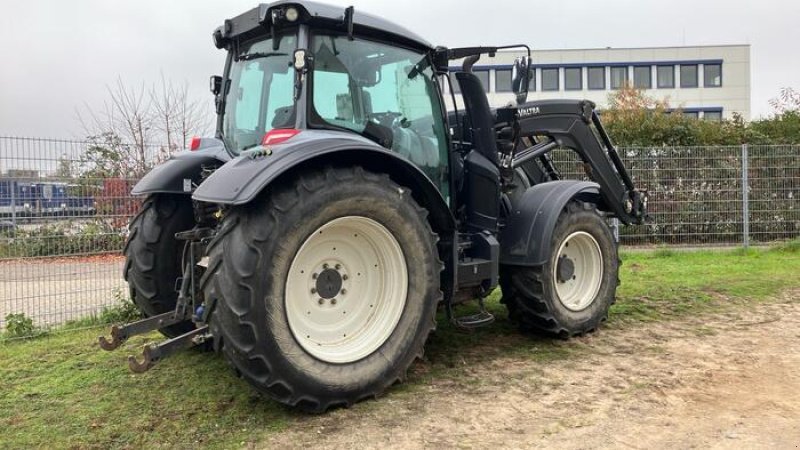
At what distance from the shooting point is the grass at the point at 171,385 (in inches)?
128

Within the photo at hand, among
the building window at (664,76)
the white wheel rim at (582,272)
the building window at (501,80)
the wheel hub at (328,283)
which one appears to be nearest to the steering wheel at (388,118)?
the wheel hub at (328,283)

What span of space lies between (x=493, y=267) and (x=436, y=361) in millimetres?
791

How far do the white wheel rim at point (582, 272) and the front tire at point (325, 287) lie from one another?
1.78m

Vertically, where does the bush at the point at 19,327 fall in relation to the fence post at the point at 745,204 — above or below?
below

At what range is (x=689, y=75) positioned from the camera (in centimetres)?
4278

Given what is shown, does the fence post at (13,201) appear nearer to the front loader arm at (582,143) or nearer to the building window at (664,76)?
the front loader arm at (582,143)

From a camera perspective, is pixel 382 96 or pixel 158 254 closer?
pixel 382 96

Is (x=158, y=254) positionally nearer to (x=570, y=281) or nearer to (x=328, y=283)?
(x=328, y=283)

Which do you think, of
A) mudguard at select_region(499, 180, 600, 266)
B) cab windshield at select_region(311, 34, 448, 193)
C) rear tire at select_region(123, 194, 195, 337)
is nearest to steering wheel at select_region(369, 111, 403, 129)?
cab windshield at select_region(311, 34, 448, 193)

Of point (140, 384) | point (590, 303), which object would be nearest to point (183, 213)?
point (140, 384)

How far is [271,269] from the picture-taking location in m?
3.21

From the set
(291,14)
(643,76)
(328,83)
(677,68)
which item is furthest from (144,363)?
(677,68)

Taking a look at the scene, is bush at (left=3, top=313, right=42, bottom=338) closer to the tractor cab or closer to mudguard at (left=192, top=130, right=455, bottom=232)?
the tractor cab

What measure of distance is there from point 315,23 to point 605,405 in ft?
9.30
